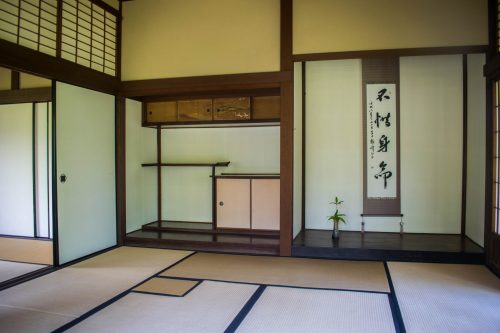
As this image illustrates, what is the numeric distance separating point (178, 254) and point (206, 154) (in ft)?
6.07

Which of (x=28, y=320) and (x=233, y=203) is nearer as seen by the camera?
(x=28, y=320)

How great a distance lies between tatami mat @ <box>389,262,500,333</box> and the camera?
2.56 metres

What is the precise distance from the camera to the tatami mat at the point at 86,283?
294 cm

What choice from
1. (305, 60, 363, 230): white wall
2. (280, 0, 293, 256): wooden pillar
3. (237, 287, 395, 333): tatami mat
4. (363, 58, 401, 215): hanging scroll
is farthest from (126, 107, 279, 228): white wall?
(237, 287, 395, 333): tatami mat

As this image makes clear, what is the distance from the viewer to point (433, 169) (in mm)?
5023

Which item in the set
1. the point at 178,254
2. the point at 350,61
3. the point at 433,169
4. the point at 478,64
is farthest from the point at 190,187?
the point at 478,64

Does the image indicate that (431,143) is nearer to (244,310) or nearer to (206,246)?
(206,246)

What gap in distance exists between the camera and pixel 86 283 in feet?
11.3

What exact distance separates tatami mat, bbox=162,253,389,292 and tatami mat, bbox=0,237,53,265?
175 cm

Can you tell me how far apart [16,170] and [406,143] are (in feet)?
19.2

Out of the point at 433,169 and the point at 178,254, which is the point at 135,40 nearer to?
the point at 178,254

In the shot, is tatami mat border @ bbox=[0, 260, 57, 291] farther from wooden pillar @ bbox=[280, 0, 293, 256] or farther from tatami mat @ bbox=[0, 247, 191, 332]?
wooden pillar @ bbox=[280, 0, 293, 256]

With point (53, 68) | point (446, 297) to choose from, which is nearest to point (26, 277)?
point (53, 68)

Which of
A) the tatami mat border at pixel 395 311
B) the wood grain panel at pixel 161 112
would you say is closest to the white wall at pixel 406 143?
the tatami mat border at pixel 395 311
